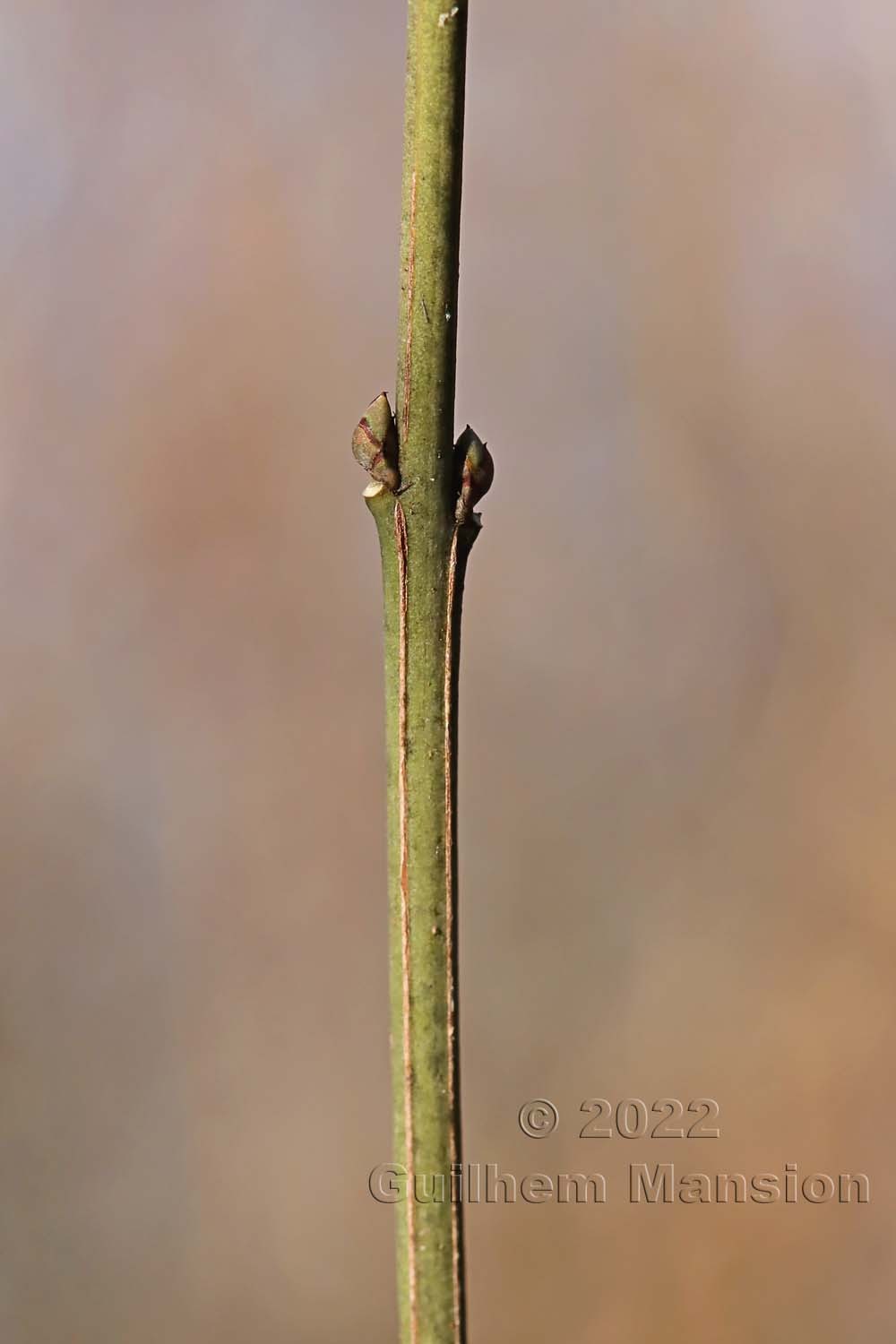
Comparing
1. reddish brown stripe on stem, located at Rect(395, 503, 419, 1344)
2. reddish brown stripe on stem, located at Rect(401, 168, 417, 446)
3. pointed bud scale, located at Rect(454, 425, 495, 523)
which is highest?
reddish brown stripe on stem, located at Rect(401, 168, 417, 446)

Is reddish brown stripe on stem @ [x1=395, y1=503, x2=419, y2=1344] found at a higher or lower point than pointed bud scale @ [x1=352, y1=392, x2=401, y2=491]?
lower

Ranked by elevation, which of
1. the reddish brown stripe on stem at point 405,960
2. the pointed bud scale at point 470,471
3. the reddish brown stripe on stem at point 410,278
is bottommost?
the reddish brown stripe on stem at point 405,960

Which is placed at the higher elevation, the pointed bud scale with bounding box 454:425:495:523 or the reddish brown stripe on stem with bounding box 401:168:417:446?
the reddish brown stripe on stem with bounding box 401:168:417:446

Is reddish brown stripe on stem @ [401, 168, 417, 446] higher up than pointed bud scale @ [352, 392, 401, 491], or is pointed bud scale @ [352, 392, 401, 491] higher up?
reddish brown stripe on stem @ [401, 168, 417, 446]

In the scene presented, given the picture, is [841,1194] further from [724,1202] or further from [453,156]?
[453,156]
